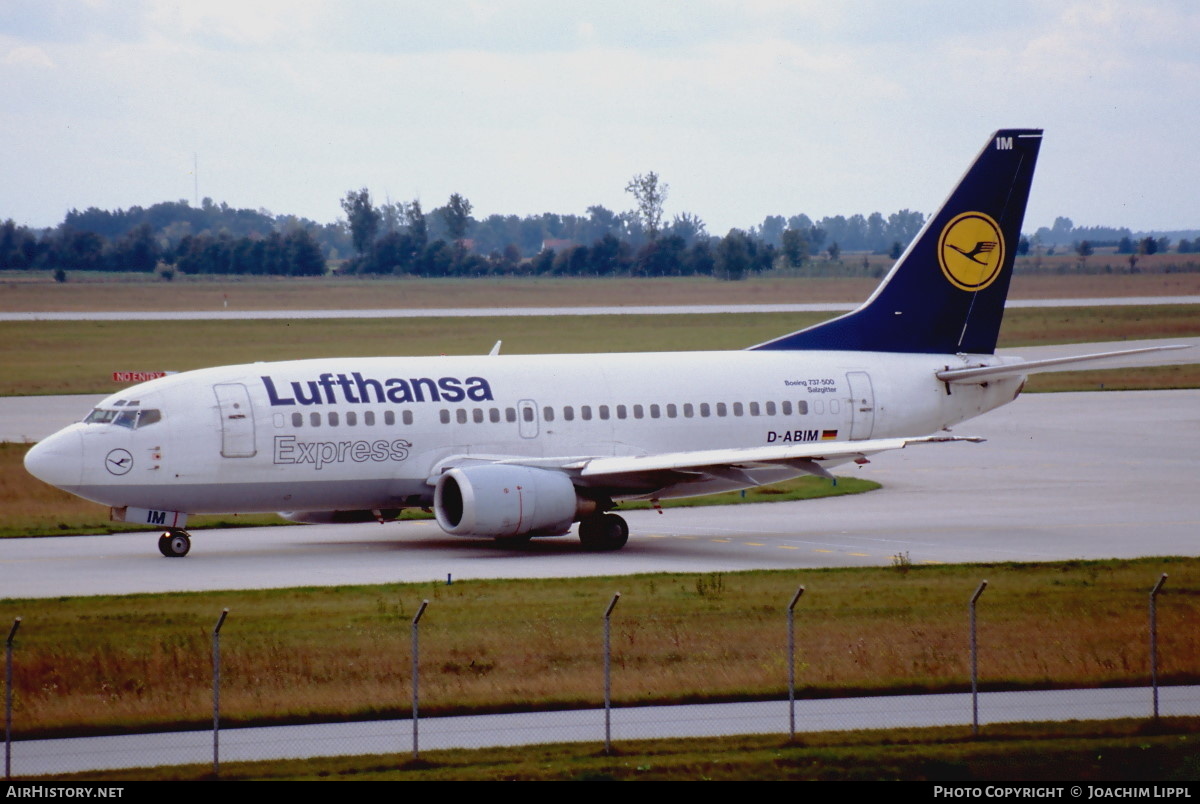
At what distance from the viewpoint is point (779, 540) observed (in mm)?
35031

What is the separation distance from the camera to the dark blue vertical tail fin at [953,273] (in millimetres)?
39594

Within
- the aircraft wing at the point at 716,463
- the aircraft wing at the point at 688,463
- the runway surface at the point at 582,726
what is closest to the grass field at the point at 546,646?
the runway surface at the point at 582,726

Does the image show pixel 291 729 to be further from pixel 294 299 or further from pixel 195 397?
pixel 294 299

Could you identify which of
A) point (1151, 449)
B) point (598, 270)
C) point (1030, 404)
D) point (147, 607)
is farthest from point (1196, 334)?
point (598, 270)

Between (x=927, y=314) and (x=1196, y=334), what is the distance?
6032cm

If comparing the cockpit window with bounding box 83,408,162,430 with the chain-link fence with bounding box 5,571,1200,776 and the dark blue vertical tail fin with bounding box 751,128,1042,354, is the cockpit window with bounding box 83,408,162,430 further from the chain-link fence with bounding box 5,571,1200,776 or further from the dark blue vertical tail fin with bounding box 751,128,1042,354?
the dark blue vertical tail fin with bounding box 751,128,1042,354

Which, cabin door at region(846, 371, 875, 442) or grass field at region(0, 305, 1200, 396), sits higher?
cabin door at region(846, 371, 875, 442)

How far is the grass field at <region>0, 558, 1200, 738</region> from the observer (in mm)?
20609

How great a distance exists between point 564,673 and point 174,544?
43.9ft

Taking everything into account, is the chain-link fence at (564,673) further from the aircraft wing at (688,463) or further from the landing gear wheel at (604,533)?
the landing gear wheel at (604,533)

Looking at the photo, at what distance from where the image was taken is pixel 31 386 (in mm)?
71938

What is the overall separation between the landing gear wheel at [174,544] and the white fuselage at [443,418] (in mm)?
525

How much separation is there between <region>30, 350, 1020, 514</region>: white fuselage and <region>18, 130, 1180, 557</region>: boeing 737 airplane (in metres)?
0.04

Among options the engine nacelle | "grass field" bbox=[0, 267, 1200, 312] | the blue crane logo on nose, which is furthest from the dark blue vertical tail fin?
"grass field" bbox=[0, 267, 1200, 312]
